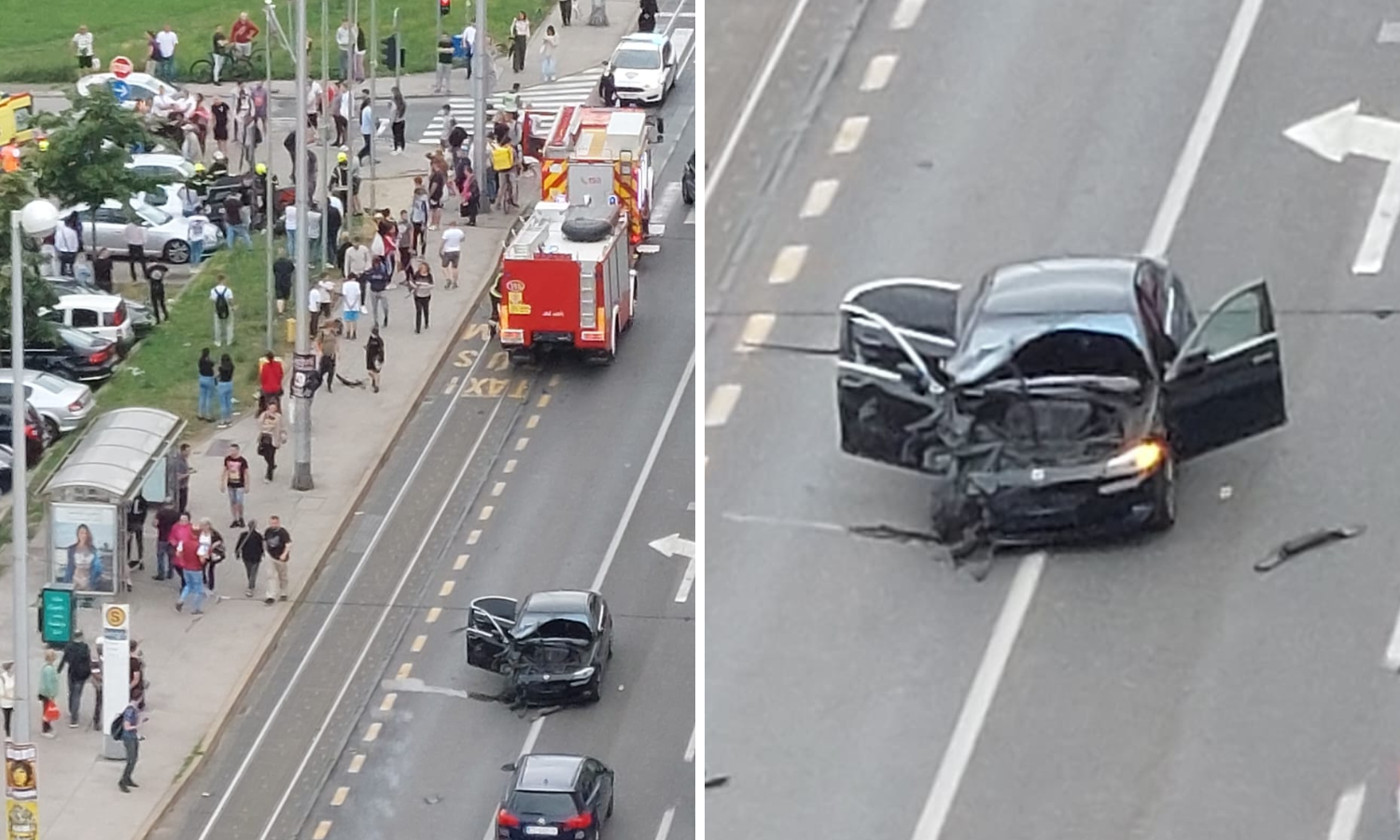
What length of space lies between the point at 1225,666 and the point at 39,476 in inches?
1185

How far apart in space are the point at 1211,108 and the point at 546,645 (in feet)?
68.4

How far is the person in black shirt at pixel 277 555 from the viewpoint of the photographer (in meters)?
37.6

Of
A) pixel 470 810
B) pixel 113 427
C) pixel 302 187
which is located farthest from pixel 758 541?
pixel 302 187

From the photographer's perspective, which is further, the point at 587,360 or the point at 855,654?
the point at 587,360

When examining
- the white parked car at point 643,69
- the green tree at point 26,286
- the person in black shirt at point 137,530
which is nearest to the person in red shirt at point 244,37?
the white parked car at point 643,69

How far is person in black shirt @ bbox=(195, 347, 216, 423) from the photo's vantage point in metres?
43.5

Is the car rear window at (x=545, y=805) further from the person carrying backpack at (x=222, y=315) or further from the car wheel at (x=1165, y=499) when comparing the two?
the car wheel at (x=1165, y=499)

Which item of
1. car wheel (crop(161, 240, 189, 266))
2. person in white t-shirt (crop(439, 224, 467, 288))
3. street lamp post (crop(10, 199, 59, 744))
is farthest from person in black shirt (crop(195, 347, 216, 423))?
street lamp post (crop(10, 199, 59, 744))

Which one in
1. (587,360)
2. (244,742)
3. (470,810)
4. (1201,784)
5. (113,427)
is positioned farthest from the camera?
(587,360)

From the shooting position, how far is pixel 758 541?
14.5 m

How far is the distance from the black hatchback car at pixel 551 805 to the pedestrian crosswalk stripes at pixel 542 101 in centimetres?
2830

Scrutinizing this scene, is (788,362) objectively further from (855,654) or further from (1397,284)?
(1397,284)

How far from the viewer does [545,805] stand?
3106 centimetres

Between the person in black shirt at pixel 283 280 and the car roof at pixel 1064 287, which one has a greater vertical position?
the car roof at pixel 1064 287
